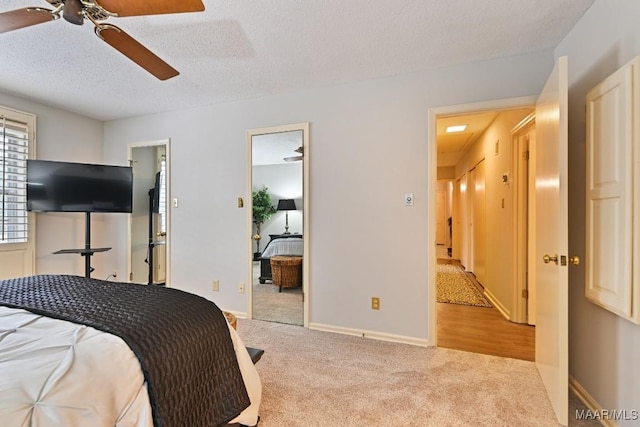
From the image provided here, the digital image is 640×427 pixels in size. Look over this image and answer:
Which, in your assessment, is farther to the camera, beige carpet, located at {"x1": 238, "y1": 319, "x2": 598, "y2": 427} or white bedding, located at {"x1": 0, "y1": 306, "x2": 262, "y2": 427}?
beige carpet, located at {"x1": 238, "y1": 319, "x2": 598, "y2": 427}

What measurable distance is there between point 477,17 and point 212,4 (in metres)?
1.71

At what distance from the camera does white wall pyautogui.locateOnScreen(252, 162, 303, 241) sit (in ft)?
10.3

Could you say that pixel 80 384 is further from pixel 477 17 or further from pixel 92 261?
pixel 92 261

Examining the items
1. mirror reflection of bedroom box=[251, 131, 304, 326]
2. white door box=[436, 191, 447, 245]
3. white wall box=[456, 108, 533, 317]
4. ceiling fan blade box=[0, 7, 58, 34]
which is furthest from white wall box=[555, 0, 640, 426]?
white door box=[436, 191, 447, 245]

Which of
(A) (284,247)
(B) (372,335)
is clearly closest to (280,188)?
(A) (284,247)

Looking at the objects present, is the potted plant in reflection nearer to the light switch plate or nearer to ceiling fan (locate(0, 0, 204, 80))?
the light switch plate

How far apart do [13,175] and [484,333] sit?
5.20 metres

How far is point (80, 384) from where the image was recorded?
0.85 meters

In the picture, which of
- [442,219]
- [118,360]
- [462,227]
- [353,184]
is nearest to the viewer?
[118,360]

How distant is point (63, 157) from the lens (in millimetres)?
3639

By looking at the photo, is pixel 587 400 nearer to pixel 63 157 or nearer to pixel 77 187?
pixel 77 187

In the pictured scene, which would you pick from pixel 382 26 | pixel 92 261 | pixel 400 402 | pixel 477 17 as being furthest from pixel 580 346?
pixel 92 261

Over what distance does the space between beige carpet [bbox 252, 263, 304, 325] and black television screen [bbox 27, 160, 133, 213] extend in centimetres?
192

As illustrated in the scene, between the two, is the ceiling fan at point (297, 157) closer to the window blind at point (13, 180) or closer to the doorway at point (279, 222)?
the doorway at point (279, 222)
